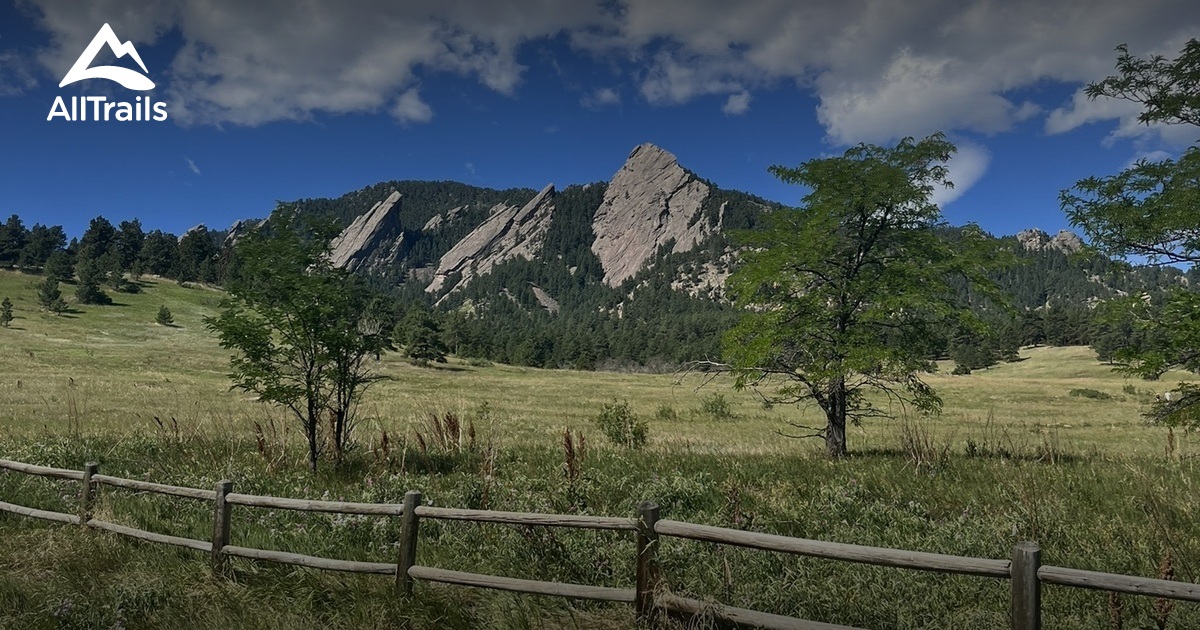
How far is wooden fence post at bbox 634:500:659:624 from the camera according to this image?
16.4 ft

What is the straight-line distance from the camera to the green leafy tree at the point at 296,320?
11.3 m

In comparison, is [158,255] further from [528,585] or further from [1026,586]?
[1026,586]

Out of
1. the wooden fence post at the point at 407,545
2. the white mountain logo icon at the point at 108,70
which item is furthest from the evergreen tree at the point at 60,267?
the wooden fence post at the point at 407,545

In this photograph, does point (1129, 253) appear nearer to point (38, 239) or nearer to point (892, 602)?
point (892, 602)

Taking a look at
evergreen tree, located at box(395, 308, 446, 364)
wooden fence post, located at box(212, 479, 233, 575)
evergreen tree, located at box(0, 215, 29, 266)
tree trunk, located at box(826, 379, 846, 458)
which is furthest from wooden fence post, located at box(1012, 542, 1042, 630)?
evergreen tree, located at box(0, 215, 29, 266)

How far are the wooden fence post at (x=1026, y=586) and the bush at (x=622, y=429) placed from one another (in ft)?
40.9

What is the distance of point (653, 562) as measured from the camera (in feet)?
16.6

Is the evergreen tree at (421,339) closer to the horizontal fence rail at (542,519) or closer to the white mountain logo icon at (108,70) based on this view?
the white mountain logo icon at (108,70)

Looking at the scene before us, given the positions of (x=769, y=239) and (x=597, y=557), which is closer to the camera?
(x=597, y=557)

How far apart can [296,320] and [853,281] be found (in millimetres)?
10552

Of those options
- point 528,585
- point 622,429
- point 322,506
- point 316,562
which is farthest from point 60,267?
point 528,585

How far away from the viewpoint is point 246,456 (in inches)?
488

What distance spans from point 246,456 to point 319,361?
108 inches

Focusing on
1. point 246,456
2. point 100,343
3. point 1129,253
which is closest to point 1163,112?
point 1129,253
